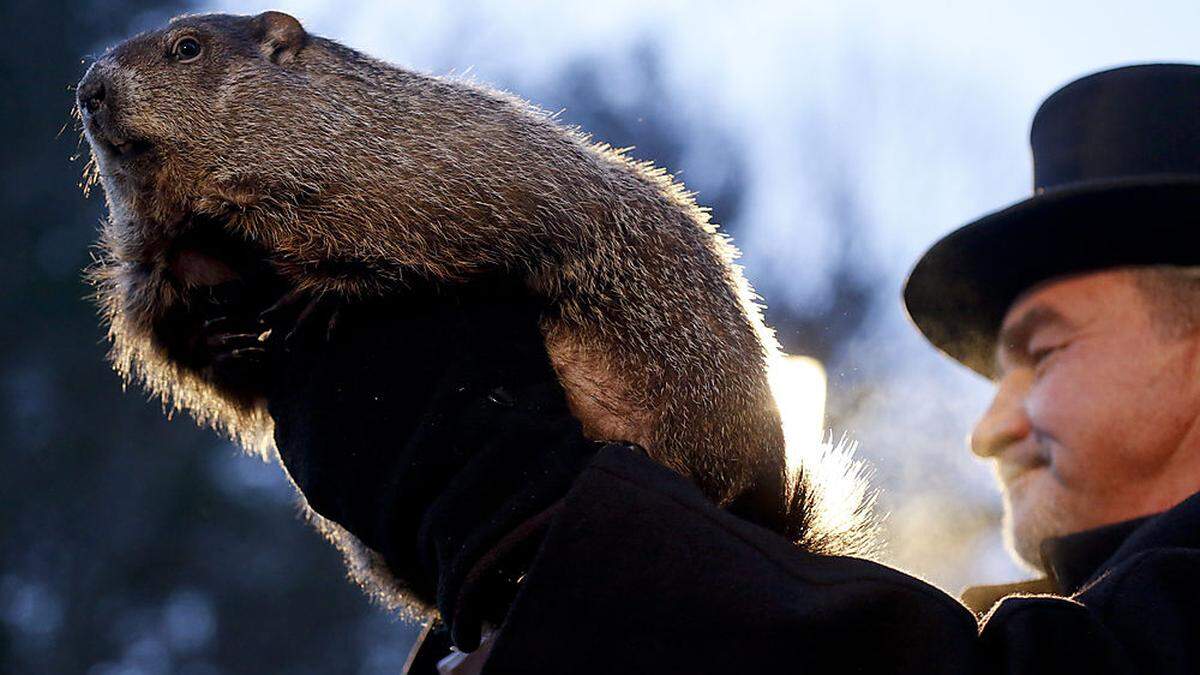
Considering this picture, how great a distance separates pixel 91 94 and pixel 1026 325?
2138 millimetres

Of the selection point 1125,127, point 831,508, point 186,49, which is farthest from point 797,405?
point 186,49

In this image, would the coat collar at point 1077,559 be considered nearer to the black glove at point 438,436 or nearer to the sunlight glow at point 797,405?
the sunlight glow at point 797,405

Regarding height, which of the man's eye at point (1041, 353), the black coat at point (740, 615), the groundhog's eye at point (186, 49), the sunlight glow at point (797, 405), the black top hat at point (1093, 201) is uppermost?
the black top hat at point (1093, 201)

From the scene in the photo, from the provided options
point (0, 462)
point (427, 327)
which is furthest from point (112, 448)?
point (427, 327)

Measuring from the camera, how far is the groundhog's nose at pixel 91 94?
2.22 metres

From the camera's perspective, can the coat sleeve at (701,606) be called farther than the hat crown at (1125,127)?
No

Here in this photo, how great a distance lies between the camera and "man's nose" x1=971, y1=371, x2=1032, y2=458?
2580mm

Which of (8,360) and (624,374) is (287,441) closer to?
(624,374)

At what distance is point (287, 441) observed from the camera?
1.85m

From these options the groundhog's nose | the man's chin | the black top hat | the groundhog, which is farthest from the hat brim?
the groundhog's nose

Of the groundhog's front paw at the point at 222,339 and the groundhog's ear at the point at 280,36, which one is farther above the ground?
the groundhog's ear at the point at 280,36

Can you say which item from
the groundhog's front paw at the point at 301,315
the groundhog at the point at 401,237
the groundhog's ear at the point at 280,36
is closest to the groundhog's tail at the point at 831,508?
the groundhog at the point at 401,237

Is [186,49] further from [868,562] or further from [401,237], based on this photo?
[868,562]

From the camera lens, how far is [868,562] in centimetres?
125
